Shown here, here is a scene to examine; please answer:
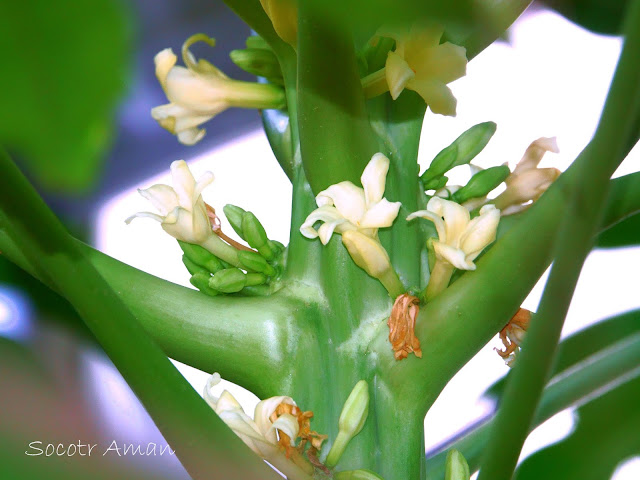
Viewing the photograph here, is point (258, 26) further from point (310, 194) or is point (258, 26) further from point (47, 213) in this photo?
Result: point (47, 213)

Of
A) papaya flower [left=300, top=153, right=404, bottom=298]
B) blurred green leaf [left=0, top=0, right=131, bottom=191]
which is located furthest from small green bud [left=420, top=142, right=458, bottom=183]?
blurred green leaf [left=0, top=0, right=131, bottom=191]

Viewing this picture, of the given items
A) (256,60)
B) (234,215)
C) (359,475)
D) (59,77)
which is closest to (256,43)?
(256,60)

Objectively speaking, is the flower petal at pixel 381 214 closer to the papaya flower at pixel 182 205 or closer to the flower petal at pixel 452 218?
the flower petal at pixel 452 218

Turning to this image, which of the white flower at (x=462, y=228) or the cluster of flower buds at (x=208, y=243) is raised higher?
the cluster of flower buds at (x=208, y=243)

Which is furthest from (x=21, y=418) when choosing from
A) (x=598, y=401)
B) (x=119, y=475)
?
(x=598, y=401)

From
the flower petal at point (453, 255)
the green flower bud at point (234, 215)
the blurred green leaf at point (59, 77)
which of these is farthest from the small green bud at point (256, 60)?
the blurred green leaf at point (59, 77)
